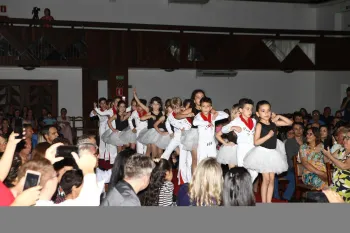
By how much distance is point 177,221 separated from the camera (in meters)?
1.91

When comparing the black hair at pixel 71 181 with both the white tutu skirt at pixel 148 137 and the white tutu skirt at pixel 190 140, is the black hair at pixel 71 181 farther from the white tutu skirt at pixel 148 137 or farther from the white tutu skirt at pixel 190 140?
the white tutu skirt at pixel 148 137

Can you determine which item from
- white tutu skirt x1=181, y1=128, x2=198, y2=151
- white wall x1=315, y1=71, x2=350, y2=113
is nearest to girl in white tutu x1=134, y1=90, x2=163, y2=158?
white tutu skirt x1=181, y1=128, x2=198, y2=151

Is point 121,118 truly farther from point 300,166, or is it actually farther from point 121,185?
point 121,185

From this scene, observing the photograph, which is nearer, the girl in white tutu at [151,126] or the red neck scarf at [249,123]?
the red neck scarf at [249,123]

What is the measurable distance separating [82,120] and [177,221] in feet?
46.9

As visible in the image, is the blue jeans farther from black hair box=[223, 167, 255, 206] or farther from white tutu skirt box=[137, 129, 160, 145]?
black hair box=[223, 167, 255, 206]

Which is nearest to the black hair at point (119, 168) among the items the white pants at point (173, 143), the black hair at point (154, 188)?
the black hair at point (154, 188)

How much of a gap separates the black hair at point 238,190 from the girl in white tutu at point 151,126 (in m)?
6.17

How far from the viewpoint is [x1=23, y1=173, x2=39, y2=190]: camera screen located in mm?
2680

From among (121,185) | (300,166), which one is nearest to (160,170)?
(121,185)

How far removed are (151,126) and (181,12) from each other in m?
7.93

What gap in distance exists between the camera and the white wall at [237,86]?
16812 millimetres

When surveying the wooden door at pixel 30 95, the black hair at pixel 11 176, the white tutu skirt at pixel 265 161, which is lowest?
Answer: the white tutu skirt at pixel 265 161

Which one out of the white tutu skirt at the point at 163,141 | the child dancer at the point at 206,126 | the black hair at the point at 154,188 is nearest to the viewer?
the black hair at the point at 154,188
